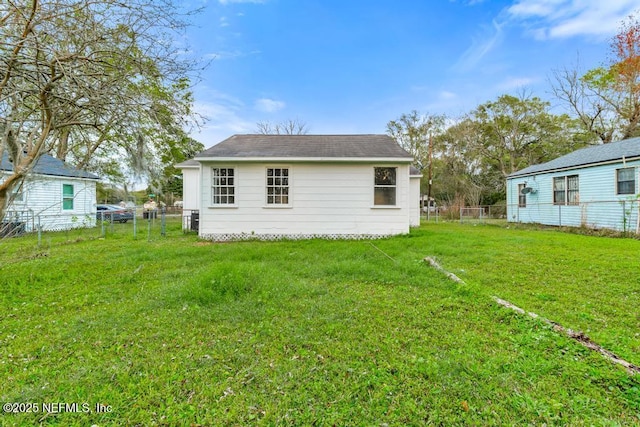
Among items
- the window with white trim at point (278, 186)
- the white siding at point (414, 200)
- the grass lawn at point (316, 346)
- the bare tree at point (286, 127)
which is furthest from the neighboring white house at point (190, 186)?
the bare tree at point (286, 127)

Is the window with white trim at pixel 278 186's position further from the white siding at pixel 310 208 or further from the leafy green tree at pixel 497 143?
the leafy green tree at pixel 497 143

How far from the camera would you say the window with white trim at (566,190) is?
39.7ft

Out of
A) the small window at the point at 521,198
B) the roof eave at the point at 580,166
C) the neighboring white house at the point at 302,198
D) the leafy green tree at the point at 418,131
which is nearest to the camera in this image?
the neighboring white house at the point at 302,198

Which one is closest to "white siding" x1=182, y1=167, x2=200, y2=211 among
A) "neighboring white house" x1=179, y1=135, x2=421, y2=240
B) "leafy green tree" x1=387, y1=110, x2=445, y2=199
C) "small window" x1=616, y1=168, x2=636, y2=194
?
"neighboring white house" x1=179, y1=135, x2=421, y2=240

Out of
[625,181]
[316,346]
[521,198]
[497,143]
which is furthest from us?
[497,143]

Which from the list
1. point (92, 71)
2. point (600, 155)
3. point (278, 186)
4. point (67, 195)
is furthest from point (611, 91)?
point (67, 195)

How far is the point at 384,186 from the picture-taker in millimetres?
9109

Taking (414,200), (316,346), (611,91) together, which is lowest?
(316,346)

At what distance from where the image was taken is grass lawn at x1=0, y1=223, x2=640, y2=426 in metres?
1.85

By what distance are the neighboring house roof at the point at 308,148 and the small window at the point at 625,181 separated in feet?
27.0

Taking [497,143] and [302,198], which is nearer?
[302,198]

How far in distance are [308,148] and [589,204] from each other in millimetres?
11418

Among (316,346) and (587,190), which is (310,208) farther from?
(587,190)

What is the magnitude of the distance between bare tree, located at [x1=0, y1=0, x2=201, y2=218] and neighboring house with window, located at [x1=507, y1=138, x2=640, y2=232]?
13.8 m
